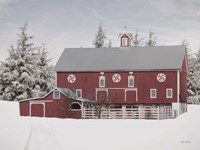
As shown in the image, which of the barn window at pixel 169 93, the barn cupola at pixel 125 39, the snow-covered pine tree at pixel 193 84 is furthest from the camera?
the snow-covered pine tree at pixel 193 84

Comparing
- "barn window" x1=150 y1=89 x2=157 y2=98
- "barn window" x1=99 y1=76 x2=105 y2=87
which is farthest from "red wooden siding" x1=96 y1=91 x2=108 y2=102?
"barn window" x1=150 y1=89 x2=157 y2=98

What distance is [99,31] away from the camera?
73.2 m

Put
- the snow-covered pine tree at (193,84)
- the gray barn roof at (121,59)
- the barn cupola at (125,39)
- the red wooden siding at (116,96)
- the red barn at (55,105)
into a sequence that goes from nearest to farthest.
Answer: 1. the red barn at (55,105)
2. the red wooden siding at (116,96)
3. the gray barn roof at (121,59)
4. the barn cupola at (125,39)
5. the snow-covered pine tree at (193,84)

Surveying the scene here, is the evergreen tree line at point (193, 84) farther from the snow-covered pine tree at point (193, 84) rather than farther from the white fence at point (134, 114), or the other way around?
the white fence at point (134, 114)

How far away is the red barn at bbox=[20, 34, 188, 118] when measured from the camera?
49500mm

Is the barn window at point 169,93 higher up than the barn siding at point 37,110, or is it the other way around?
the barn window at point 169,93

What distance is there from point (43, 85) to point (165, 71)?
60.8 feet

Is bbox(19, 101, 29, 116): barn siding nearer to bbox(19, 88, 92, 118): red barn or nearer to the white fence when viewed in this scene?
bbox(19, 88, 92, 118): red barn

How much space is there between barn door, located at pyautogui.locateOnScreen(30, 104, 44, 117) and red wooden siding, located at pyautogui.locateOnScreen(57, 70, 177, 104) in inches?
182

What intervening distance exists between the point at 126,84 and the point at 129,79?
678 mm

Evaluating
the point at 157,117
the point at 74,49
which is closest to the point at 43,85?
the point at 74,49

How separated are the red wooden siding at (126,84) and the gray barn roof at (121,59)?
0.64 m

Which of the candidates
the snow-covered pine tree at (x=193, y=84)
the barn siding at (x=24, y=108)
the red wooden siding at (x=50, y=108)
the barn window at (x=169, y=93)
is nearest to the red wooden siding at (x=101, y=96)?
the red wooden siding at (x=50, y=108)

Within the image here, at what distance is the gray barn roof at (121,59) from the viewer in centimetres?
5109
